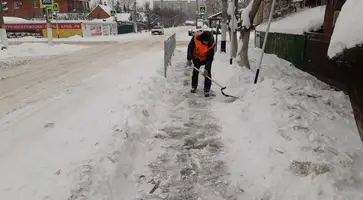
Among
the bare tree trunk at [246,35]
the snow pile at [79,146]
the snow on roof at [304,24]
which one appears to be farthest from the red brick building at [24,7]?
the snow pile at [79,146]

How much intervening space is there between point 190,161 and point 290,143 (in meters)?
1.38

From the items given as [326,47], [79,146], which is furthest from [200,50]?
[79,146]

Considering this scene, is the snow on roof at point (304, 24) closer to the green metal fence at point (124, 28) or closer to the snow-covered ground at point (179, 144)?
the snow-covered ground at point (179, 144)

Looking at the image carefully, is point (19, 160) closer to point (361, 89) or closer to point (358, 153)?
point (361, 89)

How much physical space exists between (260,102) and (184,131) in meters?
1.72

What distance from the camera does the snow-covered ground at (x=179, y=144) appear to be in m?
3.46

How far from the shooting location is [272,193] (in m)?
3.47

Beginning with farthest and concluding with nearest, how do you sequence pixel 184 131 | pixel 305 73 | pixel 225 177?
pixel 305 73
pixel 184 131
pixel 225 177

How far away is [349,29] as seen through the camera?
2.38m

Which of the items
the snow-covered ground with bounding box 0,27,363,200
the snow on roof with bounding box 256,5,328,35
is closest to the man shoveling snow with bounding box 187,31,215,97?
the snow-covered ground with bounding box 0,27,363,200

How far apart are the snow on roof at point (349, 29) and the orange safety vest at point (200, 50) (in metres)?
5.09

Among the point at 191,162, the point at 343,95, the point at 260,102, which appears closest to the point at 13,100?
the point at 191,162

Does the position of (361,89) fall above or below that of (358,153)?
above

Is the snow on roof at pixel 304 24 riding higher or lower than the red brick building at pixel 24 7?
lower
